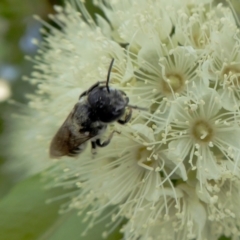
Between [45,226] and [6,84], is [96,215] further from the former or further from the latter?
Answer: [6,84]

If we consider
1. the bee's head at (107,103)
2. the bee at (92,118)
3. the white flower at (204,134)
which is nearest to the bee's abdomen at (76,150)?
the bee at (92,118)

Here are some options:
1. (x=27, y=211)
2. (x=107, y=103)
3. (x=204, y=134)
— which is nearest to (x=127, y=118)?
(x=107, y=103)

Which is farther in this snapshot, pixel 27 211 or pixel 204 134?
pixel 27 211

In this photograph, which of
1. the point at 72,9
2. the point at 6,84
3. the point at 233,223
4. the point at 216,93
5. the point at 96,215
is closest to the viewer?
the point at 216,93

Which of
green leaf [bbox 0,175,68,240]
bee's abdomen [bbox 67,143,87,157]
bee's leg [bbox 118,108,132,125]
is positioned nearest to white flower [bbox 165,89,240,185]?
bee's leg [bbox 118,108,132,125]

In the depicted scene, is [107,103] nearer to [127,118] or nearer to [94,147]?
[127,118]

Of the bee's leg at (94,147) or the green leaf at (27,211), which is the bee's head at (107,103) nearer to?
the bee's leg at (94,147)

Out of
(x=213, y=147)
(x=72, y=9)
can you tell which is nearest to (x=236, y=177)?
(x=213, y=147)
